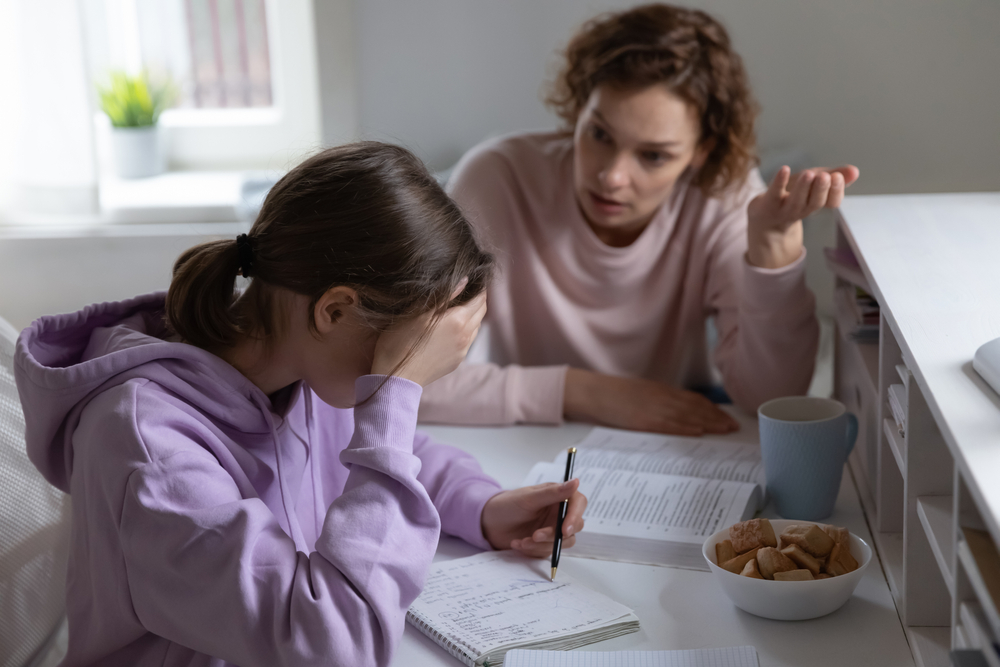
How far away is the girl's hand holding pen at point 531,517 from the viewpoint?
3.00ft

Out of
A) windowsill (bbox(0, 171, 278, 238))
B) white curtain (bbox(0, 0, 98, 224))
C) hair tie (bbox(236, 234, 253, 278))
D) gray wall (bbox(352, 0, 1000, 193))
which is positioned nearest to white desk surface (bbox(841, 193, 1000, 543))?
hair tie (bbox(236, 234, 253, 278))

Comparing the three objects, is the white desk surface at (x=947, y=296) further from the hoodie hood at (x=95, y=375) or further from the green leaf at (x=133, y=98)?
the green leaf at (x=133, y=98)

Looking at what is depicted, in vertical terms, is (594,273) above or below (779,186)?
below

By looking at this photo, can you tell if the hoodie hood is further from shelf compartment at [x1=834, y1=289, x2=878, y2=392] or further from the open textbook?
shelf compartment at [x1=834, y1=289, x2=878, y2=392]

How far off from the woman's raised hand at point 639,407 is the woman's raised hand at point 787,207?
0.23 meters

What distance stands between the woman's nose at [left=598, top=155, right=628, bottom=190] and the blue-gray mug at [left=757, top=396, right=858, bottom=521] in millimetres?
517

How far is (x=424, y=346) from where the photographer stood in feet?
2.75

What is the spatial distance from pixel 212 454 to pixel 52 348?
20 cm

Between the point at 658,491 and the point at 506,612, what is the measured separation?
0.99ft

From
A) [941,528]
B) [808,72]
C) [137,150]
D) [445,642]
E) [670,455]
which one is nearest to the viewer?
[941,528]

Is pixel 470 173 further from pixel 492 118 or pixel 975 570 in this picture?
pixel 975 570

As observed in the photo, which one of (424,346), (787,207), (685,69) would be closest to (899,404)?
(424,346)

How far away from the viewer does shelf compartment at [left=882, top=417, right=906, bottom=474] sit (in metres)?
0.76

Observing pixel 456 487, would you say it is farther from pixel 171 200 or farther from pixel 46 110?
pixel 46 110
